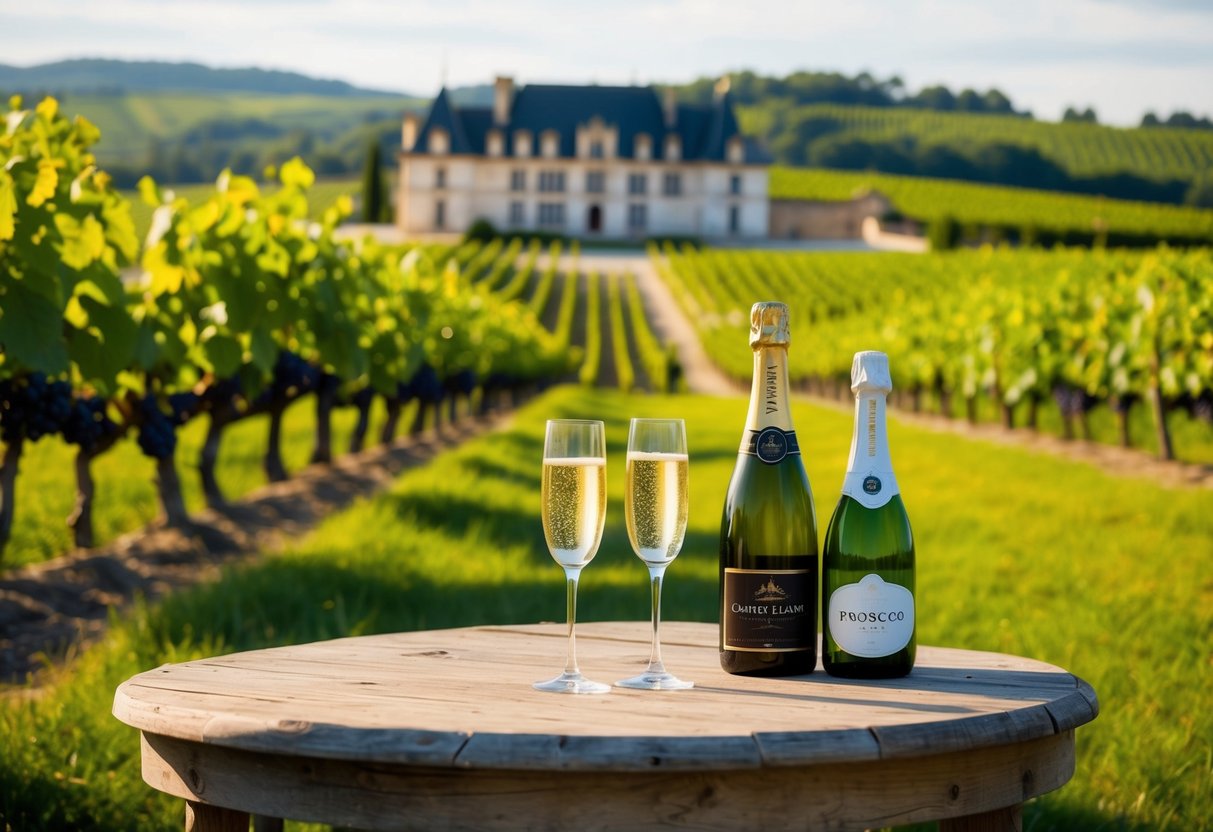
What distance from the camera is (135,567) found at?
233 inches

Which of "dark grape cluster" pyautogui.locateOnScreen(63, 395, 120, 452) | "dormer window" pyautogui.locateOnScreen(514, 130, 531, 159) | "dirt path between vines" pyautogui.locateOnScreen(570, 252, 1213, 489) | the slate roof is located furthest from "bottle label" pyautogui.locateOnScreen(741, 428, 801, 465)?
"dormer window" pyautogui.locateOnScreen(514, 130, 531, 159)

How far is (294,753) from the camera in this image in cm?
150

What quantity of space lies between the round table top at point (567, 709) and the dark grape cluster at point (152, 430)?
177 inches

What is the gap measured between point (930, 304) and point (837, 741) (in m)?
18.5

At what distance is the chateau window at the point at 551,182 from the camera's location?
7494cm

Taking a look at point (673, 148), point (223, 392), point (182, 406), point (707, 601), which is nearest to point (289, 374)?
point (223, 392)

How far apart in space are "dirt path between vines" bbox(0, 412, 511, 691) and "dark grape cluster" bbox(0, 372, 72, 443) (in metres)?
0.63

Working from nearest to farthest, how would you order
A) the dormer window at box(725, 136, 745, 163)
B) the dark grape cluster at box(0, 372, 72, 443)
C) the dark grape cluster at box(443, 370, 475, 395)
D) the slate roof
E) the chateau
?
the dark grape cluster at box(0, 372, 72, 443), the dark grape cluster at box(443, 370, 475, 395), the chateau, the slate roof, the dormer window at box(725, 136, 745, 163)

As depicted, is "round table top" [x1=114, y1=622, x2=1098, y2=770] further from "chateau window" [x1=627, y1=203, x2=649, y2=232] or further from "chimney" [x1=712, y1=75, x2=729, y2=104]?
"chateau window" [x1=627, y1=203, x2=649, y2=232]

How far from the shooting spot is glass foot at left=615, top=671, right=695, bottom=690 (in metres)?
1.85

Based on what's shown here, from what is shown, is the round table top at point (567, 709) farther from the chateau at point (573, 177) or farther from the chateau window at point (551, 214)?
the chateau window at point (551, 214)

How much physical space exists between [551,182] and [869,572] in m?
74.4

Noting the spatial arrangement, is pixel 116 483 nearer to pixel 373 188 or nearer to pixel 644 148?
pixel 644 148

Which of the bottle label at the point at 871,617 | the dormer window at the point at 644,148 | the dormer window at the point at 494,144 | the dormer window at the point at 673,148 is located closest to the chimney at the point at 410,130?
the dormer window at the point at 494,144
